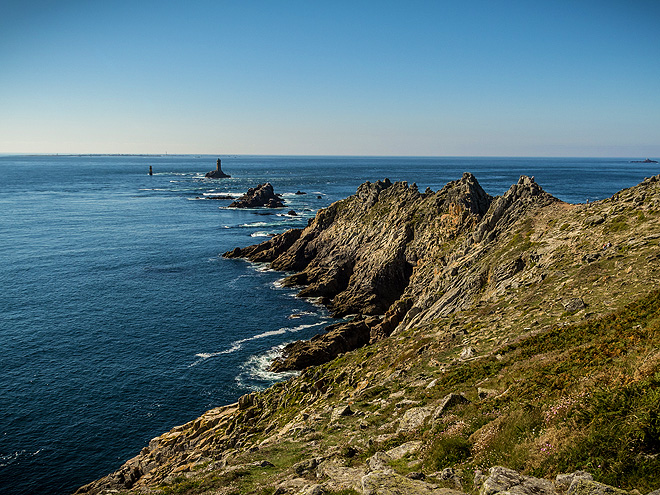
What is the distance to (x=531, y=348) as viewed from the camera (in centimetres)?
2208

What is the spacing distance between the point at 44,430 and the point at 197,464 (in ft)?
76.2

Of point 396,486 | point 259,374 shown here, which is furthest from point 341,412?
point 259,374

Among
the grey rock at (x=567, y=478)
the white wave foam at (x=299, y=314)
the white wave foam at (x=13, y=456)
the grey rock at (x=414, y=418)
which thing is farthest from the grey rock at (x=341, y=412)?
the white wave foam at (x=299, y=314)

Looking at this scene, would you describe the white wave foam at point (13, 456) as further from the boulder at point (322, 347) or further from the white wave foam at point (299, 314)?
the white wave foam at point (299, 314)

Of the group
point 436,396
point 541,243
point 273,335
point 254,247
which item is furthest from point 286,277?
point 436,396

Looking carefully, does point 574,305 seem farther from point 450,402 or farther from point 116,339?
point 116,339

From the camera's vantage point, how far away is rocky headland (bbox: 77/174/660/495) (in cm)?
1157

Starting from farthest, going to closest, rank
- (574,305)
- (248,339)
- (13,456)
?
(248,339) → (13,456) → (574,305)

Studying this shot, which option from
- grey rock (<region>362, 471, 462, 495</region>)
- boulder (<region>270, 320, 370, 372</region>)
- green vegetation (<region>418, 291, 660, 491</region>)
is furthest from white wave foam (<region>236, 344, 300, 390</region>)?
grey rock (<region>362, 471, 462, 495</region>)

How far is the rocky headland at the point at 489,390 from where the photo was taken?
38.0ft

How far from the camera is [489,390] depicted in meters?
18.8

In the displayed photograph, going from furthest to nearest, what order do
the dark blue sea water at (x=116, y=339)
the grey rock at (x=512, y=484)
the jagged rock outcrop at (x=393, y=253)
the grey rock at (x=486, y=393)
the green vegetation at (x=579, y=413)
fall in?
1. the jagged rock outcrop at (x=393, y=253)
2. the dark blue sea water at (x=116, y=339)
3. the grey rock at (x=486, y=393)
4. the green vegetation at (x=579, y=413)
5. the grey rock at (x=512, y=484)

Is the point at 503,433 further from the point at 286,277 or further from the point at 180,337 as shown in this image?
the point at 286,277

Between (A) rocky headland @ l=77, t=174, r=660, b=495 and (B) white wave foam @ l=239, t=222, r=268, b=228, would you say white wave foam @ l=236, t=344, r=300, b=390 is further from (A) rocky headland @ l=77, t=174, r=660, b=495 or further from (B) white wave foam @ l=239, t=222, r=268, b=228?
(B) white wave foam @ l=239, t=222, r=268, b=228
